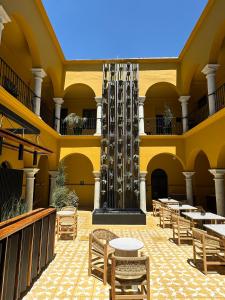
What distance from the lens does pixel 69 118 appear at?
12.7 m

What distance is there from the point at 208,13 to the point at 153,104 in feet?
23.3

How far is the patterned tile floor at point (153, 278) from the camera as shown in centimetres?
373

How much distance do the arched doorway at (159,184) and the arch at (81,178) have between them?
4.60 meters

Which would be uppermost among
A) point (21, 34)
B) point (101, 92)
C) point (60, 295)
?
point (21, 34)

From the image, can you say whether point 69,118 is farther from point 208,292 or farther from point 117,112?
point 208,292

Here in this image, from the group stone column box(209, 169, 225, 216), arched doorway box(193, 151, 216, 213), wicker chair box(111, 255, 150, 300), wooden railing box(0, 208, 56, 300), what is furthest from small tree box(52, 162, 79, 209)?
arched doorway box(193, 151, 216, 213)

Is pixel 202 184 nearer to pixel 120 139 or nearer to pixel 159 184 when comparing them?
pixel 159 184

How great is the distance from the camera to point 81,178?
15586 millimetres

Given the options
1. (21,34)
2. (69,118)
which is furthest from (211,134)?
(21,34)

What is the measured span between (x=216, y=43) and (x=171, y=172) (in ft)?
29.7

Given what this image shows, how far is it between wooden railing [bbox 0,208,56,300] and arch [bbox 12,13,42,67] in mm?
7519

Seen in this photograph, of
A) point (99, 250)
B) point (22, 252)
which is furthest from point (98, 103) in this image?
point (22, 252)

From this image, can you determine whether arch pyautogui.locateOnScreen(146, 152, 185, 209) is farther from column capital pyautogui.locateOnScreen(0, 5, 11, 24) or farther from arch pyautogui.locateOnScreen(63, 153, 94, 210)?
column capital pyautogui.locateOnScreen(0, 5, 11, 24)

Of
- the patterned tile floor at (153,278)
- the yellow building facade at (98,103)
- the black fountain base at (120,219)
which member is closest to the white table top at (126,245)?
the patterned tile floor at (153,278)
